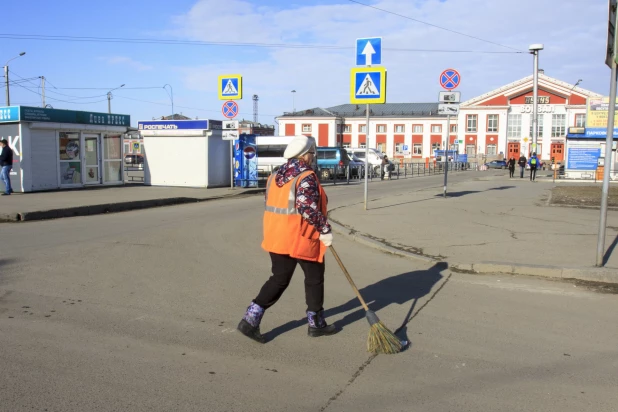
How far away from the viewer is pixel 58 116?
19.8 metres

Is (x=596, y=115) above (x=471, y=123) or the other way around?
the other way around

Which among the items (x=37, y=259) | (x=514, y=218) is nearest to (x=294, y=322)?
(x=37, y=259)

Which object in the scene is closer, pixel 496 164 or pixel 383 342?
pixel 383 342

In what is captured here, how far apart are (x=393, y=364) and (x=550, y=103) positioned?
79.3 meters

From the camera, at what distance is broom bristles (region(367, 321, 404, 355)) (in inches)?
183

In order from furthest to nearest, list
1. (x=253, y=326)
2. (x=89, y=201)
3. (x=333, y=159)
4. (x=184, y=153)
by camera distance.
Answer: (x=333, y=159)
(x=184, y=153)
(x=89, y=201)
(x=253, y=326)

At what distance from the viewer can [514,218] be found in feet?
41.7

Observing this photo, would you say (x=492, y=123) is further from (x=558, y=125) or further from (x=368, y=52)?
(x=368, y=52)

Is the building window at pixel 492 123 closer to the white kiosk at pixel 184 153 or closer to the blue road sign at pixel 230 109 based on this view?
the white kiosk at pixel 184 153

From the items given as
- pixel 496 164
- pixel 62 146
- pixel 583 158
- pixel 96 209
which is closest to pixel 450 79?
pixel 96 209

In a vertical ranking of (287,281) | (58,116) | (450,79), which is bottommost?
(287,281)

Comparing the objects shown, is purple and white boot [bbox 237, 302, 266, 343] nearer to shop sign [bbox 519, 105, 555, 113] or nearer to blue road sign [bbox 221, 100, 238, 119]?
blue road sign [bbox 221, 100, 238, 119]

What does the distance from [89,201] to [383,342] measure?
12.9 m

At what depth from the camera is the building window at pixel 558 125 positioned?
75.4 metres
